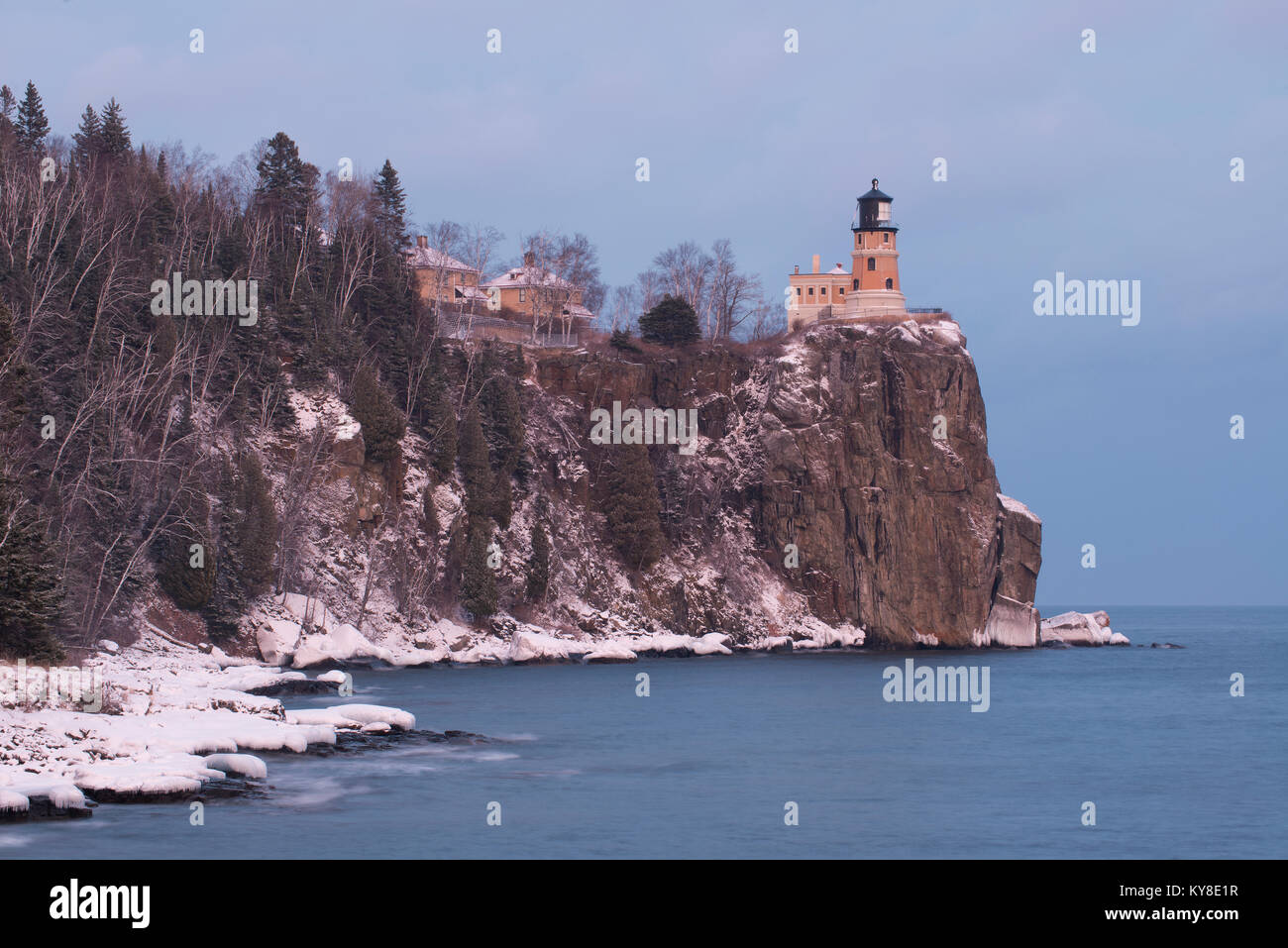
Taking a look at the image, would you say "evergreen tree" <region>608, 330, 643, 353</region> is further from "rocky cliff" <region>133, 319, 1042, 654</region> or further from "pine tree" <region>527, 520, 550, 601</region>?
"pine tree" <region>527, 520, 550, 601</region>

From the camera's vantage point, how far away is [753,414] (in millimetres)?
98438

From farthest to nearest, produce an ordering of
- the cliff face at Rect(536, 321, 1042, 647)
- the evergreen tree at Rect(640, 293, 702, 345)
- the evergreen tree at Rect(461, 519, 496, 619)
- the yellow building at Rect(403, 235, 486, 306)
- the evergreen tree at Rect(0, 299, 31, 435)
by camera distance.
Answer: the yellow building at Rect(403, 235, 486, 306) < the evergreen tree at Rect(640, 293, 702, 345) < the cliff face at Rect(536, 321, 1042, 647) < the evergreen tree at Rect(461, 519, 496, 619) < the evergreen tree at Rect(0, 299, 31, 435)

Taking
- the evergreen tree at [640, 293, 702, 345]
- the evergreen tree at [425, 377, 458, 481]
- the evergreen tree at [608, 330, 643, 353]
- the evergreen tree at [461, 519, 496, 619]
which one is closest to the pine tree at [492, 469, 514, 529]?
the evergreen tree at [425, 377, 458, 481]

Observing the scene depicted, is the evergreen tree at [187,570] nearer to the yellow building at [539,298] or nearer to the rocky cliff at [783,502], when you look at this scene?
the rocky cliff at [783,502]

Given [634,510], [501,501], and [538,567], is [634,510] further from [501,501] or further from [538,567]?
[501,501]

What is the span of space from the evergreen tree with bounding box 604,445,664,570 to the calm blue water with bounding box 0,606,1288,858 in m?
18.5

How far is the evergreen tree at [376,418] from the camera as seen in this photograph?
76438mm

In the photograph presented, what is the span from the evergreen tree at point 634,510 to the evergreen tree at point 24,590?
53.3 m

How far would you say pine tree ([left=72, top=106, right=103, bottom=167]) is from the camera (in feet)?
282

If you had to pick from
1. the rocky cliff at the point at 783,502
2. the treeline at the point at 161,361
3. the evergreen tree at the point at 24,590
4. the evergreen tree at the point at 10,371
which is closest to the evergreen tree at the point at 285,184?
the treeline at the point at 161,361

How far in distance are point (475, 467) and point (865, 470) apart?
28.7 meters

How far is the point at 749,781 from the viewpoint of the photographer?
39031 mm

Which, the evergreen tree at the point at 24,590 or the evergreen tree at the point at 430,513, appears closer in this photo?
the evergreen tree at the point at 24,590
